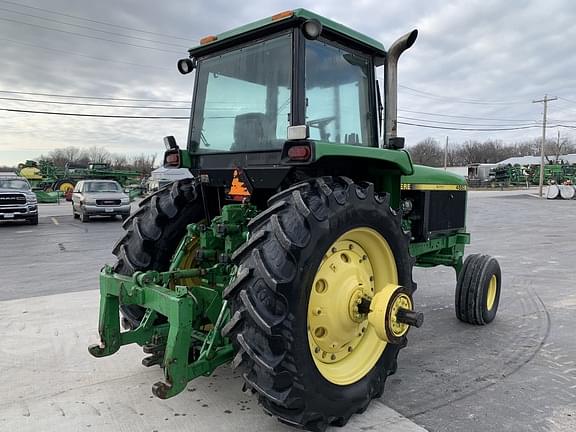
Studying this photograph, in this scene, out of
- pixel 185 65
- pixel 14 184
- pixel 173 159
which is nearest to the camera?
pixel 173 159

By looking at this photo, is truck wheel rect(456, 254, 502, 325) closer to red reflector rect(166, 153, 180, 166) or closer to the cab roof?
the cab roof

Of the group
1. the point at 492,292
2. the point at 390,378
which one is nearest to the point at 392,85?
the point at 390,378

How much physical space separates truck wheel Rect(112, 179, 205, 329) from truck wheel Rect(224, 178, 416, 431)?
1.35 m

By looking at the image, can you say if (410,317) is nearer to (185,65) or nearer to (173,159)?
(173,159)

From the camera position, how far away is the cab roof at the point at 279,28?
3258 mm

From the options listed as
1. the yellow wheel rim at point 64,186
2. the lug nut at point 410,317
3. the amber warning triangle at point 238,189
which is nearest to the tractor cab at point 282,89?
the amber warning triangle at point 238,189

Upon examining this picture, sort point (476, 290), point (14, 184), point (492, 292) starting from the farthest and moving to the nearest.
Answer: point (14, 184)
point (492, 292)
point (476, 290)

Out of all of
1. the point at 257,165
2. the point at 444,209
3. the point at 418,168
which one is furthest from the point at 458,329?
the point at 257,165

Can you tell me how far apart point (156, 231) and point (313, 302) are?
1591 millimetres

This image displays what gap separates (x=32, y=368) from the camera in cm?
402

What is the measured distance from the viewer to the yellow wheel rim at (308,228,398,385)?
3.10m

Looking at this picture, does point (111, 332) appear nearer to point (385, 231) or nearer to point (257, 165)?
point (257, 165)

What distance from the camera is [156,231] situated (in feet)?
13.0

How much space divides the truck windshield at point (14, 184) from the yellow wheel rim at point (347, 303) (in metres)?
17.1
